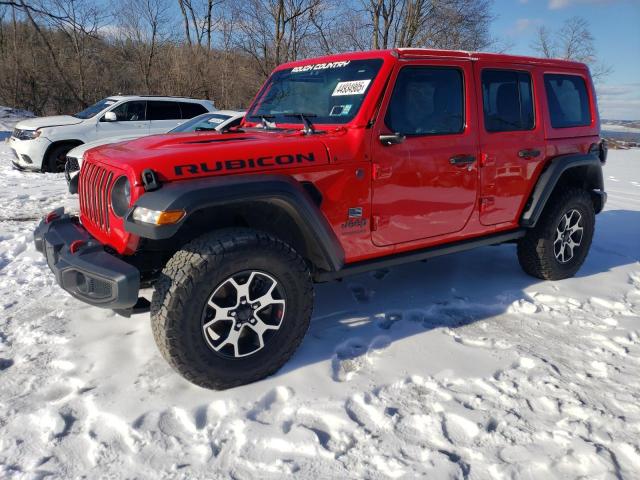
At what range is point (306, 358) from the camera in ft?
9.98

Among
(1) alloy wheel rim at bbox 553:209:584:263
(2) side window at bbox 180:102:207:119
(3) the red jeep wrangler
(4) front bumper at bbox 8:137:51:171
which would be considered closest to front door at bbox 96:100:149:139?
(2) side window at bbox 180:102:207:119

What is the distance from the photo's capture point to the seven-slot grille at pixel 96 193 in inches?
111

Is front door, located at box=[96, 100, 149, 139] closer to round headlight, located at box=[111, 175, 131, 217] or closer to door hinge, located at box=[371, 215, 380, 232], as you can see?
round headlight, located at box=[111, 175, 131, 217]

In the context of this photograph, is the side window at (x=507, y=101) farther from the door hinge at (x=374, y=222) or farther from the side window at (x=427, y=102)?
the door hinge at (x=374, y=222)

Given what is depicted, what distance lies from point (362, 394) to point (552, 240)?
2.46m

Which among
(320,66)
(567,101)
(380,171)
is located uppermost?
(320,66)

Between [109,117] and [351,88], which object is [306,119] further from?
[109,117]

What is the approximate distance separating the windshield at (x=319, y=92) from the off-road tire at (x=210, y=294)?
1.04 meters

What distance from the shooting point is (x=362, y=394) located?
2.68 meters

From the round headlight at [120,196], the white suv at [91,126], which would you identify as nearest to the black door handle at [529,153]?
the round headlight at [120,196]

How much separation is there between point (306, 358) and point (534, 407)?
1.25 meters

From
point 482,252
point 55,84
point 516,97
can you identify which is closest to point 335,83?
point 516,97

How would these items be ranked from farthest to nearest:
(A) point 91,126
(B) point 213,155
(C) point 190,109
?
(C) point 190,109 → (A) point 91,126 → (B) point 213,155

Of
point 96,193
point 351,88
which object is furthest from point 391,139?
point 96,193
